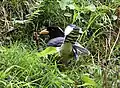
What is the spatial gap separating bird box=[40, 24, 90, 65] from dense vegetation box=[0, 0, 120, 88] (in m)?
0.07

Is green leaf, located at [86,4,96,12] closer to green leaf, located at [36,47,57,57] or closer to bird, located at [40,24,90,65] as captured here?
bird, located at [40,24,90,65]

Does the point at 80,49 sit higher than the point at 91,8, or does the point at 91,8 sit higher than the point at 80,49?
the point at 91,8

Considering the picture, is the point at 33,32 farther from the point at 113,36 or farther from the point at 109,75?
the point at 109,75

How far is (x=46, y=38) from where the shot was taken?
268 centimetres

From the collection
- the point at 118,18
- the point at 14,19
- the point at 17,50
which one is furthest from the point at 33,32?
the point at 118,18

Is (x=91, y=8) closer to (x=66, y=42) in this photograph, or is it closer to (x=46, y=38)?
(x=46, y=38)

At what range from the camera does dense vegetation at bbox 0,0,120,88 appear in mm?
2131

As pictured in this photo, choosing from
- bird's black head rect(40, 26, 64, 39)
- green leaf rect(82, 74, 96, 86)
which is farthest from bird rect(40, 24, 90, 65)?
green leaf rect(82, 74, 96, 86)

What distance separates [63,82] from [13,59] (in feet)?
1.06

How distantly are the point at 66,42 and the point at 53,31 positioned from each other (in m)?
0.39

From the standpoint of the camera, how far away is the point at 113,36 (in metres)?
2.79

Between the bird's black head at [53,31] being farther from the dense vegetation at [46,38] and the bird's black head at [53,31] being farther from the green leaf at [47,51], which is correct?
the green leaf at [47,51]

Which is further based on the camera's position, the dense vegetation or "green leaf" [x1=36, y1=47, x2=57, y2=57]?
"green leaf" [x1=36, y1=47, x2=57, y2=57]

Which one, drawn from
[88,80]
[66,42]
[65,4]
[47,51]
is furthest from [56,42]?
[65,4]
